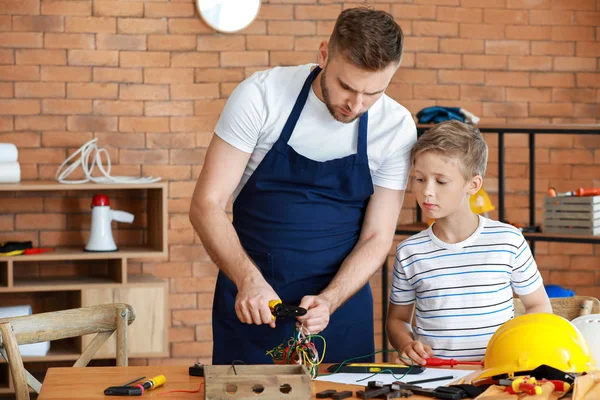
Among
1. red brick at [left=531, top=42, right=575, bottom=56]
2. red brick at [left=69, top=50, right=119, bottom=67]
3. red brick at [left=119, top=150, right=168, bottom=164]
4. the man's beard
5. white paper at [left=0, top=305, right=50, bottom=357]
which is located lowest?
white paper at [left=0, top=305, right=50, bottom=357]

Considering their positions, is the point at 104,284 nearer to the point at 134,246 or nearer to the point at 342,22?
the point at 134,246

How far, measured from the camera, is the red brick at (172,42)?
14.1 feet

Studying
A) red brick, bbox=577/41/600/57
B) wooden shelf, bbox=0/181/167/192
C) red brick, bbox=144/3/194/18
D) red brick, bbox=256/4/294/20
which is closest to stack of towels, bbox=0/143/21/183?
wooden shelf, bbox=0/181/167/192

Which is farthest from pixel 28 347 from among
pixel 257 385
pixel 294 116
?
pixel 257 385

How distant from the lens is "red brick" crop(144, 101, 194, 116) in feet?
14.1

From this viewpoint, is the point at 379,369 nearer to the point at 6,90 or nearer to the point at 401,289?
the point at 401,289

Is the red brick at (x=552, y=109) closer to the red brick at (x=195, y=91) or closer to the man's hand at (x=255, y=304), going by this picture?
the red brick at (x=195, y=91)

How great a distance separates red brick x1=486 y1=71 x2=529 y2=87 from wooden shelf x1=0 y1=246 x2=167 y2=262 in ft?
6.62

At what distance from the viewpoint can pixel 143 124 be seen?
430 cm

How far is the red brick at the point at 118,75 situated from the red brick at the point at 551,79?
84.8 inches

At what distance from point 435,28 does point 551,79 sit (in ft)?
2.38

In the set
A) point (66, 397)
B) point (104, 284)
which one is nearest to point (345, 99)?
point (66, 397)

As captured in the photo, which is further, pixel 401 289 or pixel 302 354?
pixel 401 289

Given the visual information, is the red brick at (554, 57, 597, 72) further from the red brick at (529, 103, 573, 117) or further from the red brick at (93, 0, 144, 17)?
the red brick at (93, 0, 144, 17)
